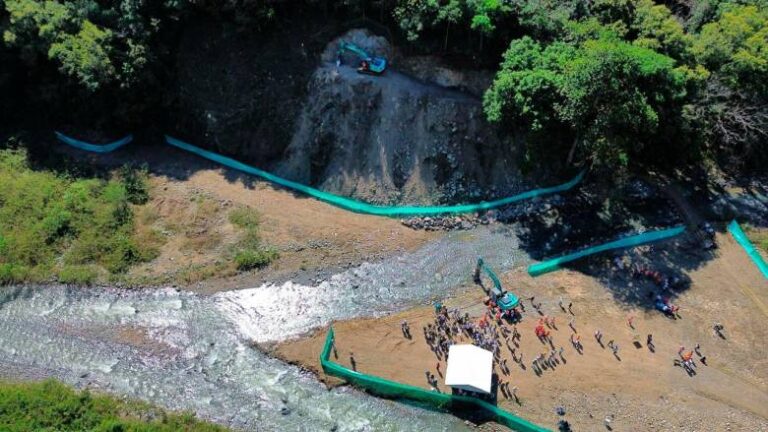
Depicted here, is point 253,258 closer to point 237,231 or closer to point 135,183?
point 237,231

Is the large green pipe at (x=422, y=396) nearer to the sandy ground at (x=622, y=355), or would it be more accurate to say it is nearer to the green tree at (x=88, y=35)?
the sandy ground at (x=622, y=355)

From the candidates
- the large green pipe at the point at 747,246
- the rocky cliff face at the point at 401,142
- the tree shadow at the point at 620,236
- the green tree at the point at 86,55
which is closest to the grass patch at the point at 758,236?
the large green pipe at the point at 747,246

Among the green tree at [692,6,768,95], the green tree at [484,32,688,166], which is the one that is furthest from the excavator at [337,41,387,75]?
the green tree at [692,6,768,95]

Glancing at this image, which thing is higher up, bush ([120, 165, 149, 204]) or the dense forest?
the dense forest

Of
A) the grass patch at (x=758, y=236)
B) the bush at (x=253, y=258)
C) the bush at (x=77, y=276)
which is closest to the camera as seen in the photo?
the bush at (x=77, y=276)

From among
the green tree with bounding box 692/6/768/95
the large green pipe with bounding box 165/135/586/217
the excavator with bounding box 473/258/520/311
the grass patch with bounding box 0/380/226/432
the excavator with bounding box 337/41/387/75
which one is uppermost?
the green tree with bounding box 692/6/768/95

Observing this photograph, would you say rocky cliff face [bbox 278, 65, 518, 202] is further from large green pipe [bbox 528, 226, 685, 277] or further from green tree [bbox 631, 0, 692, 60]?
green tree [bbox 631, 0, 692, 60]

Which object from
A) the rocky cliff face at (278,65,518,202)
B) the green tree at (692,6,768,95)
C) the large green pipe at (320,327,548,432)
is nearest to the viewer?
the large green pipe at (320,327,548,432)
